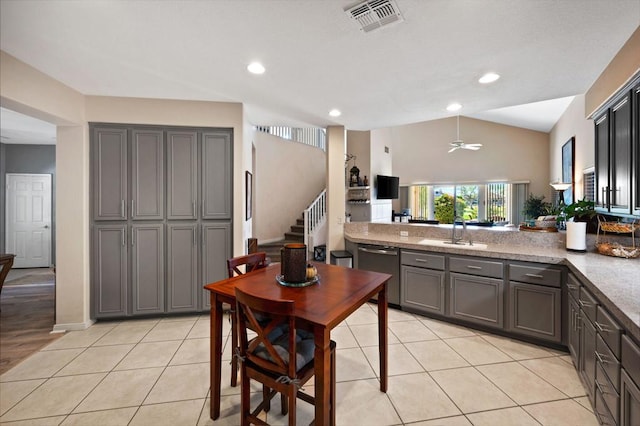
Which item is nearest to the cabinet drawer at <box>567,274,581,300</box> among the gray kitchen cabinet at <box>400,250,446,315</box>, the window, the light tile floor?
the light tile floor

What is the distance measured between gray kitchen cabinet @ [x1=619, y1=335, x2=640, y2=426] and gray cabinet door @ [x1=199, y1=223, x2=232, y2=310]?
3.38 m

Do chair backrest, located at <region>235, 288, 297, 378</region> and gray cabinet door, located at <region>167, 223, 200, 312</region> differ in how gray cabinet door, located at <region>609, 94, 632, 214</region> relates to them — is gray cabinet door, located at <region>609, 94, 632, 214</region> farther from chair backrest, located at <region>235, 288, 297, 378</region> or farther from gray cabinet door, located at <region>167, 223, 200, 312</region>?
gray cabinet door, located at <region>167, 223, 200, 312</region>

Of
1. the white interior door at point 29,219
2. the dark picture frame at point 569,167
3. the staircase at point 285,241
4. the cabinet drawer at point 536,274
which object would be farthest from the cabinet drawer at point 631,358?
the white interior door at point 29,219

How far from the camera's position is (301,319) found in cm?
142

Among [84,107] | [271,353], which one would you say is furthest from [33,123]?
[271,353]

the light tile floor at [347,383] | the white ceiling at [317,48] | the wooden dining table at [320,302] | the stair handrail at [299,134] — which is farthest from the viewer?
the stair handrail at [299,134]

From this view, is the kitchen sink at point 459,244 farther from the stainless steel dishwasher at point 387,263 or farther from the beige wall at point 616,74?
the beige wall at point 616,74

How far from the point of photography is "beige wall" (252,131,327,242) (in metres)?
7.00

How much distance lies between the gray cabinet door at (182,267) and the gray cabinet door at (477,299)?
120 inches

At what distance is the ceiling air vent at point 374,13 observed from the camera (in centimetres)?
167

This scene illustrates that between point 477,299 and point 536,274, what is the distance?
1.99 ft

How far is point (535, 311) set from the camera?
267 cm

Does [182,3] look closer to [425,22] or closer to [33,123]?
[425,22]

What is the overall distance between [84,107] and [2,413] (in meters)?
2.91
